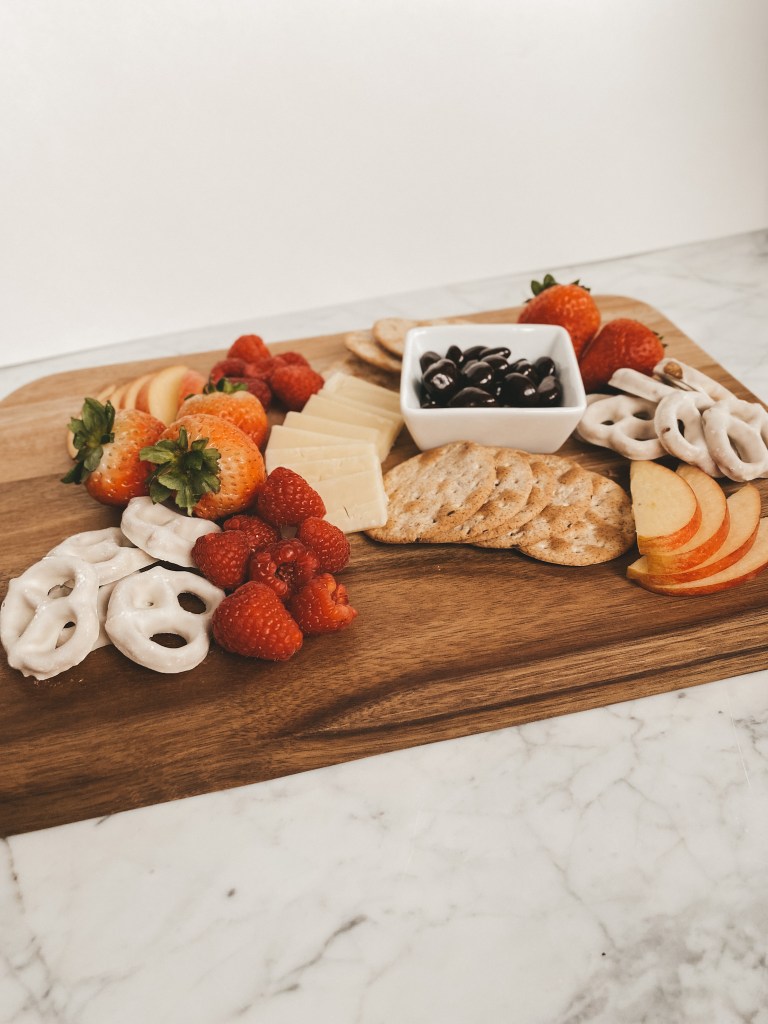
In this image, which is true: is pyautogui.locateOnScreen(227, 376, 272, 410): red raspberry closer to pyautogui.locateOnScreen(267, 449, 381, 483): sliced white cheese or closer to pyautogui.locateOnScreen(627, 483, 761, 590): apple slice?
pyautogui.locateOnScreen(267, 449, 381, 483): sliced white cheese

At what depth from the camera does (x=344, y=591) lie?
163cm

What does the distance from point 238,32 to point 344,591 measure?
81.4 inches

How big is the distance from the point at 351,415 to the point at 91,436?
0.65 meters

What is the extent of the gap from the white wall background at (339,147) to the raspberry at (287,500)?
64.9 inches

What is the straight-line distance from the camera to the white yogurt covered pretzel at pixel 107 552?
1662 millimetres

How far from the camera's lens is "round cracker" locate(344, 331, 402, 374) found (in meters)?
2.41

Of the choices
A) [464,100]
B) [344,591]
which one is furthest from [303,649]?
[464,100]

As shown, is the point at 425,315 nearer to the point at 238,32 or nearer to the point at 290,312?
the point at 290,312

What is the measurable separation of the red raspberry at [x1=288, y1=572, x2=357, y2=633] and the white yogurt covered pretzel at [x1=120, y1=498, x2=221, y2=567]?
0.28 m

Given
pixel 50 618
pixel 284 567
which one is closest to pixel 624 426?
pixel 284 567

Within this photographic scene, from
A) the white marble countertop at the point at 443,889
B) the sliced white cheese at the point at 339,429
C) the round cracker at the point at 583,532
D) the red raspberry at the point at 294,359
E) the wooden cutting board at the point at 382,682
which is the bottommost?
the white marble countertop at the point at 443,889

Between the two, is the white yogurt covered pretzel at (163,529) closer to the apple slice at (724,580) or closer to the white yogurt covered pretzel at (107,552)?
the white yogurt covered pretzel at (107,552)

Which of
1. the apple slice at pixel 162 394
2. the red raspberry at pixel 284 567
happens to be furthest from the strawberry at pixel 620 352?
the apple slice at pixel 162 394

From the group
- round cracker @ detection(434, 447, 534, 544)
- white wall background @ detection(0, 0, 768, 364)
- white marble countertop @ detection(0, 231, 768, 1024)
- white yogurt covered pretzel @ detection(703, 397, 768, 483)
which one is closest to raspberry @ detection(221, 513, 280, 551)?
round cracker @ detection(434, 447, 534, 544)
